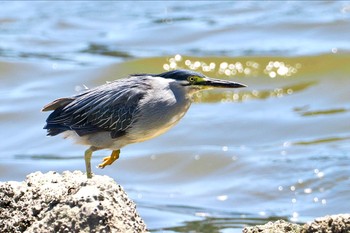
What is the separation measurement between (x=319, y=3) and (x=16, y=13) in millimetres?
5241

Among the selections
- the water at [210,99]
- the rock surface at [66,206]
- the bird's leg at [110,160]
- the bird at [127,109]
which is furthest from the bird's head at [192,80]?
the water at [210,99]

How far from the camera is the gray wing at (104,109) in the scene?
656cm

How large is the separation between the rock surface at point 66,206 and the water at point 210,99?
386 cm

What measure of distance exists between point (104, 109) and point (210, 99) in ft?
26.8

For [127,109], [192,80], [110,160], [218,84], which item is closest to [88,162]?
[110,160]

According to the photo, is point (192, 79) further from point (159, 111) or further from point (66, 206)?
point (66, 206)

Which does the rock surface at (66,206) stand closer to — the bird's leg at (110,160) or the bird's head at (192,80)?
the bird's leg at (110,160)

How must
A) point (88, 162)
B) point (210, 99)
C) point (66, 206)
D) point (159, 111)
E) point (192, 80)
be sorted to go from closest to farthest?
1. point (66, 206)
2. point (88, 162)
3. point (159, 111)
4. point (192, 80)
5. point (210, 99)

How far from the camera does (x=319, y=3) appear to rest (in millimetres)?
18266

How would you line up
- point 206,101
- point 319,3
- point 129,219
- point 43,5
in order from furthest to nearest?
point 43,5, point 319,3, point 206,101, point 129,219

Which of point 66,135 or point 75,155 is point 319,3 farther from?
point 66,135

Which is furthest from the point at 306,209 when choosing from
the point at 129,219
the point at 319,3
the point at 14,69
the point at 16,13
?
the point at 16,13

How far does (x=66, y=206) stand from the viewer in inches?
212

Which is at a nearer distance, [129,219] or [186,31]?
[129,219]
